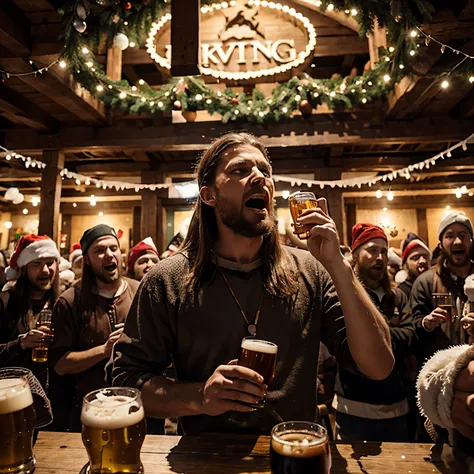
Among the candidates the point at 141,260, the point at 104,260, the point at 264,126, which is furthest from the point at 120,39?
the point at 264,126

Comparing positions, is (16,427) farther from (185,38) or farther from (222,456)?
(185,38)

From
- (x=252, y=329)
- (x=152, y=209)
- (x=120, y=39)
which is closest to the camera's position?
(x=252, y=329)

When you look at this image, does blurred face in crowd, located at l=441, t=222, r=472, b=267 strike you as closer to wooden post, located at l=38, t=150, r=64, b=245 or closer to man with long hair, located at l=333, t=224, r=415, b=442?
man with long hair, located at l=333, t=224, r=415, b=442

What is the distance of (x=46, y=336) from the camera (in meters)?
2.59

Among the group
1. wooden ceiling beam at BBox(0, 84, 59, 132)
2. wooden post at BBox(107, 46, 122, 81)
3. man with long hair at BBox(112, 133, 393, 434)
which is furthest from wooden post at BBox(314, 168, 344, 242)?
man with long hair at BBox(112, 133, 393, 434)

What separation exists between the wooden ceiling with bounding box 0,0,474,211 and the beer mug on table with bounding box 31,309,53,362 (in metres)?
2.66

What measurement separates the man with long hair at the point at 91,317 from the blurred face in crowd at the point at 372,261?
1.85m

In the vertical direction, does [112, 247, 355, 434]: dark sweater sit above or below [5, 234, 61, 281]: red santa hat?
below

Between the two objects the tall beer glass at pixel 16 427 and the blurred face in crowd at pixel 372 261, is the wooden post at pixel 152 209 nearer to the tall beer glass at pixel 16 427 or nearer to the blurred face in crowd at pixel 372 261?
the blurred face in crowd at pixel 372 261

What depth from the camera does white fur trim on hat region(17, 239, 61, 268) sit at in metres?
3.31

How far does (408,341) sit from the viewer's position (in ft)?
9.83

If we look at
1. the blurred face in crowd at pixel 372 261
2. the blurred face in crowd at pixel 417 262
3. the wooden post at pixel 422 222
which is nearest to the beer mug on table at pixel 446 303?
the blurred face in crowd at pixel 372 261

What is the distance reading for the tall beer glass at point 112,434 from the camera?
984 millimetres

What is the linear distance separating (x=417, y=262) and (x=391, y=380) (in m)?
2.18
